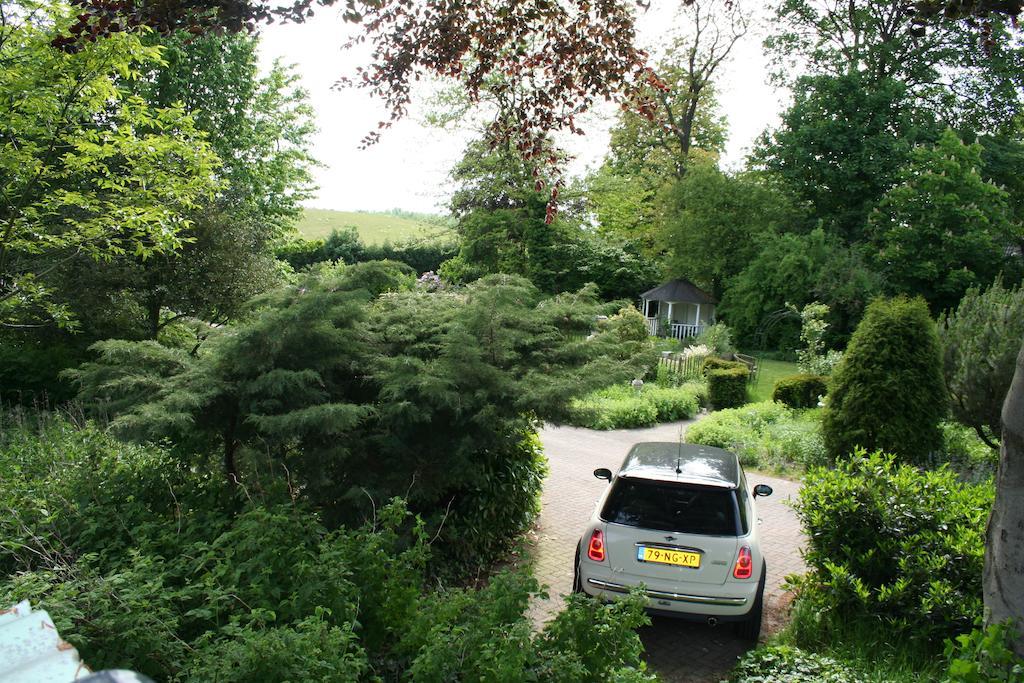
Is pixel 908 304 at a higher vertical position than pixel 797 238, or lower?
lower

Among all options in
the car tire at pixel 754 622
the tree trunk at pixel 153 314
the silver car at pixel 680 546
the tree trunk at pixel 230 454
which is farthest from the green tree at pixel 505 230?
the car tire at pixel 754 622

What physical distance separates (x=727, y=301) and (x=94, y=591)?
102 feet

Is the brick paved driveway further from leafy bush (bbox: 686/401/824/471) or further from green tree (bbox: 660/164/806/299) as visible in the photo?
green tree (bbox: 660/164/806/299)

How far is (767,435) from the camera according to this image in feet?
44.7

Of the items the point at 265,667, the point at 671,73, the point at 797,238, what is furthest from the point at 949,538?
the point at 671,73

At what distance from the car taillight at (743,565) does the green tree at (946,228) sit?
80.9ft

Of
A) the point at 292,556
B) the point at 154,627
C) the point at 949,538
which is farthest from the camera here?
the point at 949,538

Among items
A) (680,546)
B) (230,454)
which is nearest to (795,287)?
(680,546)

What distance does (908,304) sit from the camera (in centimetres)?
1038

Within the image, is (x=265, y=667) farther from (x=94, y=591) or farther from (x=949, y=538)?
(x=949, y=538)

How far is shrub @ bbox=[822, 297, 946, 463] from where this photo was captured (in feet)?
32.7

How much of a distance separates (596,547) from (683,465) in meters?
1.10

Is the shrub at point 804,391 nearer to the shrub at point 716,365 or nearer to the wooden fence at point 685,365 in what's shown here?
the shrub at point 716,365

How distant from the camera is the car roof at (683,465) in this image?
602cm
